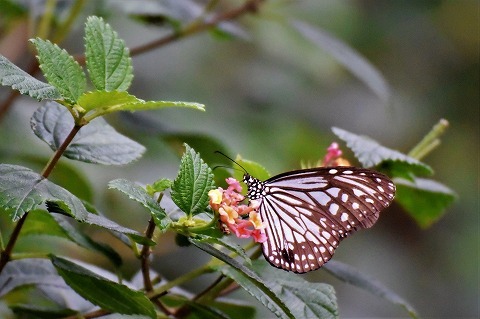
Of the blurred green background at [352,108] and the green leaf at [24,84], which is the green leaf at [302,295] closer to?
the green leaf at [24,84]

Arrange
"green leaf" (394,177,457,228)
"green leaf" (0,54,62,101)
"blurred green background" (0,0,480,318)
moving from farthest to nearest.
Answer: "blurred green background" (0,0,480,318) < "green leaf" (394,177,457,228) < "green leaf" (0,54,62,101)

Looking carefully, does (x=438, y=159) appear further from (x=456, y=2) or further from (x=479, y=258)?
(x=456, y=2)

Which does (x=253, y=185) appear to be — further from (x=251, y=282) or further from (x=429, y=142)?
(x=429, y=142)

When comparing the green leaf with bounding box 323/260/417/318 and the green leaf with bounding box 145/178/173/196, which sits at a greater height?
the green leaf with bounding box 323/260/417/318

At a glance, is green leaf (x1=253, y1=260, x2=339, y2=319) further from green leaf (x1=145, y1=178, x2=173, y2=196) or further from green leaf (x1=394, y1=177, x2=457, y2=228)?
green leaf (x1=394, y1=177, x2=457, y2=228)

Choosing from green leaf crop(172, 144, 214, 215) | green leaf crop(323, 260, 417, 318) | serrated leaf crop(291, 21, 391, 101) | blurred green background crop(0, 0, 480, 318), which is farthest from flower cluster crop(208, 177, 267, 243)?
blurred green background crop(0, 0, 480, 318)

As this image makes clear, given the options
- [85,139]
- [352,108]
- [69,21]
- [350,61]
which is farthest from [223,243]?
[352,108]
